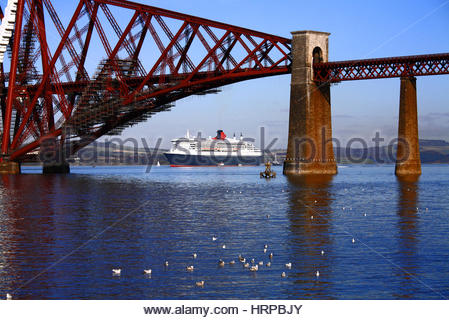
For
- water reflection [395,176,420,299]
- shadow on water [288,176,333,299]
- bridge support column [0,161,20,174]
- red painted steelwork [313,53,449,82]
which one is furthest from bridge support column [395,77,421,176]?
bridge support column [0,161,20,174]

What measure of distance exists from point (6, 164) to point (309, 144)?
151 feet

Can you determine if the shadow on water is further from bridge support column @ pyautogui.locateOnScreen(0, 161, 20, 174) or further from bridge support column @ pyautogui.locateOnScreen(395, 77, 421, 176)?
bridge support column @ pyautogui.locateOnScreen(0, 161, 20, 174)

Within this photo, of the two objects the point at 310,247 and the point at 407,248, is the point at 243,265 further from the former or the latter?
the point at 407,248

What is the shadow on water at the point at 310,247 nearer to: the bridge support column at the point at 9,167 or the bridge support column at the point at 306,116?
the bridge support column at the point at 306,116

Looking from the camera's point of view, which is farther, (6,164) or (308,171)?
(6,164)

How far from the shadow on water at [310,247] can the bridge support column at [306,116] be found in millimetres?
44573

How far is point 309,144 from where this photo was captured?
88.6m

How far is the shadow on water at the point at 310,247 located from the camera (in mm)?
17266

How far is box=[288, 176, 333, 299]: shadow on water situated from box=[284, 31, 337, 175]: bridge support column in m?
44.6

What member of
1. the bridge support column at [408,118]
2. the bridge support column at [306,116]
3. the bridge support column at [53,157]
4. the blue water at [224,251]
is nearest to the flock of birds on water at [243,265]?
the blue water at [224,251]
